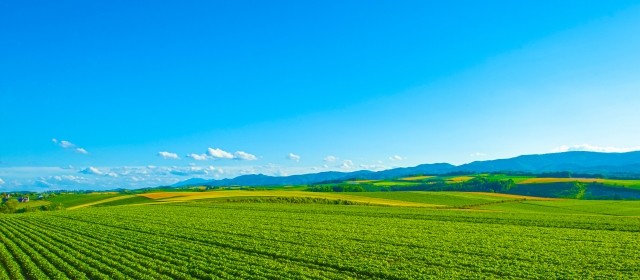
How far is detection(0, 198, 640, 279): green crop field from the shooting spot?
17797mm

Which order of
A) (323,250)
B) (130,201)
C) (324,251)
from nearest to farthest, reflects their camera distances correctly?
(324,251) → (323,250) → (130,201)

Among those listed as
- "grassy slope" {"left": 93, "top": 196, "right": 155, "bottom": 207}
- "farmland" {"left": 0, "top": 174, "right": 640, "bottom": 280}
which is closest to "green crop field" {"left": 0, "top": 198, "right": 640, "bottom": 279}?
"farmland" {"left": 0, "top": 174, "right": 640, "bottom": 280}

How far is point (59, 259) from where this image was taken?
21.4 metres

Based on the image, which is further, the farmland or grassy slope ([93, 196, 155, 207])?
grassy slope ([93, 196, 155, 207])

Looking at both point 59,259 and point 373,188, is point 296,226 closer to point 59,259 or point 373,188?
point 59,259

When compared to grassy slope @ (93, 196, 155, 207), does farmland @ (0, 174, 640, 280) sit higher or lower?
lower

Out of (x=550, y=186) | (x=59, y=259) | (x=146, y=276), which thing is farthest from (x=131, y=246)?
(x=550, y=186)

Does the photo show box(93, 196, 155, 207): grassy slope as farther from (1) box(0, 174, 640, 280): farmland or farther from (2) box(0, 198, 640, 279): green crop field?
(2) box(0, 198, 640, 279): green crop field

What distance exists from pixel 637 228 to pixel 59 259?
4491cm

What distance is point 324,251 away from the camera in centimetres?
2217

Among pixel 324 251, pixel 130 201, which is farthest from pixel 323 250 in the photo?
pixel 130 201

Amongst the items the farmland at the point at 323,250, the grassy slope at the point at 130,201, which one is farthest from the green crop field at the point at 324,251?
the grassy slope at the point at 130,201

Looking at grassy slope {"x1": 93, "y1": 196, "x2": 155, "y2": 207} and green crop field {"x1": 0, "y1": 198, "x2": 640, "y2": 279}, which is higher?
grassy slope {"x1": 93, "y1": 196, "x2": 155, "y2": 207}

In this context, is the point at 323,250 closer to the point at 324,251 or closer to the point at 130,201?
the point at 324,251
